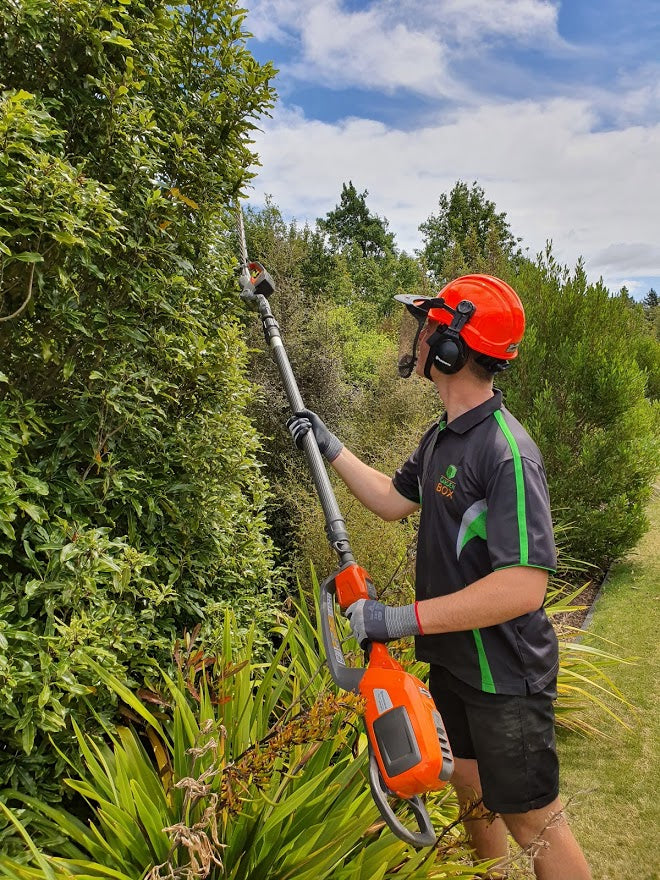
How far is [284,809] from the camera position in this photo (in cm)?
194

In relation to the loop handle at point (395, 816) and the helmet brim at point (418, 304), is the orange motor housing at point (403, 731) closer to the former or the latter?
the loop handle at point (395, 816)

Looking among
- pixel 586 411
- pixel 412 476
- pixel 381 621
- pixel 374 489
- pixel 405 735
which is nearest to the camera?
pixel 405 735

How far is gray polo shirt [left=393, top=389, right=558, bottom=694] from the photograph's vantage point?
1819mm

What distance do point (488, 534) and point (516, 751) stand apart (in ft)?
2.71

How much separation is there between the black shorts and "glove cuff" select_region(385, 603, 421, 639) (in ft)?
1.47

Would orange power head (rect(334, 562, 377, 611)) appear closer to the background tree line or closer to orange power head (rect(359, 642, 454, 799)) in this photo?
orange power head (rect(359, 642, 454, 799))

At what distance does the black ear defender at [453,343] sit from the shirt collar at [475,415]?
0.18 m

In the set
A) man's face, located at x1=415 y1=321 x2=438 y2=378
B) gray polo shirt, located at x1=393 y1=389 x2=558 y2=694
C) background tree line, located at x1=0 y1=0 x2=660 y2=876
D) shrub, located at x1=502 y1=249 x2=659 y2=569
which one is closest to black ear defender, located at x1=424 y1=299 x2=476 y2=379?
man's face, located at x1=415 y1=321 x2=438 y2=378

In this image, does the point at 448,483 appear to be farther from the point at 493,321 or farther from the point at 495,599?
the point at 493,321

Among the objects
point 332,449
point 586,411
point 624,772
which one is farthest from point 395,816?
point 586,411

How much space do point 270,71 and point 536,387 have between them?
518 cm

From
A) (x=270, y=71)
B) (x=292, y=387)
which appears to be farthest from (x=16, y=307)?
(x=270, y=71)

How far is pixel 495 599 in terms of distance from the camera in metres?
1.78

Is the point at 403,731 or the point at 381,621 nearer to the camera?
the point at 403,731
